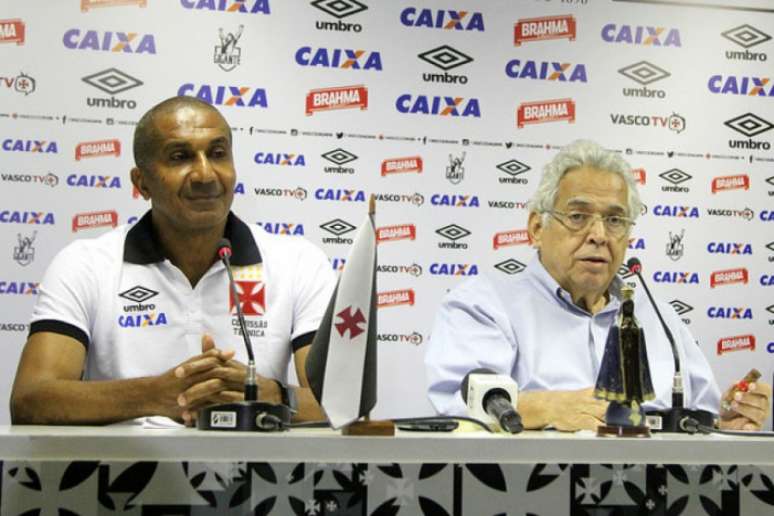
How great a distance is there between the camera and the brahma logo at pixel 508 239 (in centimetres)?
377

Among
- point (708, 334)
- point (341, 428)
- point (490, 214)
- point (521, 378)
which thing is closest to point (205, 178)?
point (521, 378)

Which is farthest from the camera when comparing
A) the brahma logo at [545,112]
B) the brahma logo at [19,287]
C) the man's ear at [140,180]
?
the brahma logo at [545,112]

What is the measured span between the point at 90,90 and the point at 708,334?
281 centimetres

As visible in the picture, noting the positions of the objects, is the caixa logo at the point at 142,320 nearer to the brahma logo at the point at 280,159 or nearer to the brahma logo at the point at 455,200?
the brahma logo at the point at 280,159

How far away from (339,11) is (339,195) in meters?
0.79

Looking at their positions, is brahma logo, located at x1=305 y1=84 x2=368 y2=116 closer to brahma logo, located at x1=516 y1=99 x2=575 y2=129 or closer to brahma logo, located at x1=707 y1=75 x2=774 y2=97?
brahma logo, located at x1=516 y1=99 x2=575 y2=129

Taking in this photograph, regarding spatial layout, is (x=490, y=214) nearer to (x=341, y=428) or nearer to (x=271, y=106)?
(x=271, y=106)

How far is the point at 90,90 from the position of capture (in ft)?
11.6

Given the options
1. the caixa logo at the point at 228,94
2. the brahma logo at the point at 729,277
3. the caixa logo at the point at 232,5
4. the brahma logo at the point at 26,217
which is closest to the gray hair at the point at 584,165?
the brahma logo at the point at 729,277

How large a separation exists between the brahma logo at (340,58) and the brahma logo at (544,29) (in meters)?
0.63

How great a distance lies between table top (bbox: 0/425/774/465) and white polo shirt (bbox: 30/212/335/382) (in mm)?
1031

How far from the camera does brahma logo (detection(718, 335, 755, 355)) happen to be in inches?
153

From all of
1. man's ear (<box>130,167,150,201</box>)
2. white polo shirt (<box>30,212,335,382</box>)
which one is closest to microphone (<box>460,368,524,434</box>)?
white polo shirt (<box>30,212,335,382</box>)

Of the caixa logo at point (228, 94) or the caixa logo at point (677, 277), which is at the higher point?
the caixa logo at point (228, 94)
